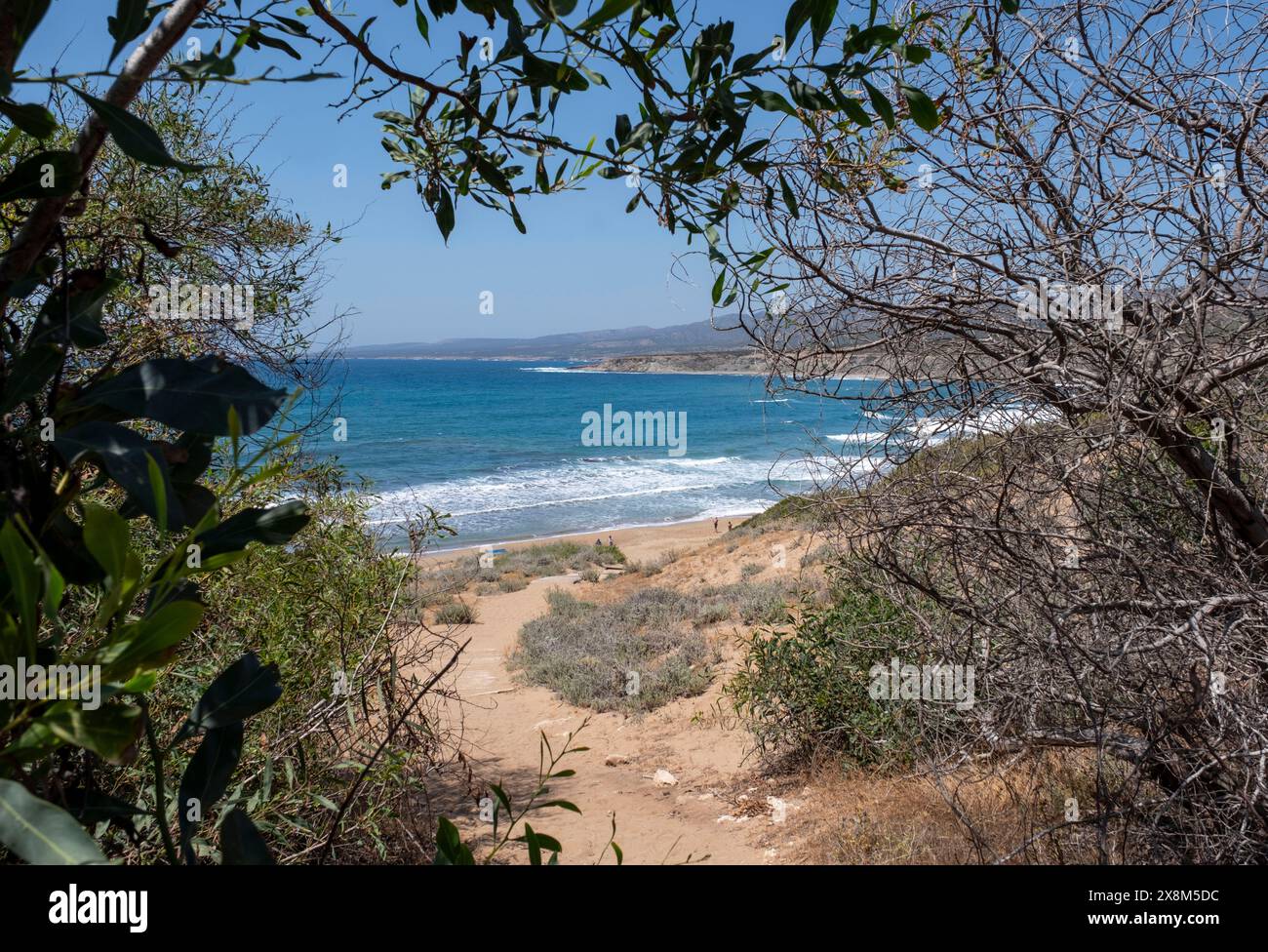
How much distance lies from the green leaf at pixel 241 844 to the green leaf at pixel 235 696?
124 mm

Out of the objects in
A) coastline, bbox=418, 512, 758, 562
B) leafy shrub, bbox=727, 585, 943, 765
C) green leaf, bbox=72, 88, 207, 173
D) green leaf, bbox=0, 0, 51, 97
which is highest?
green leaf, bbox=0, 0, 51, 97

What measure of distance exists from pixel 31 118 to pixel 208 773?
77 cm

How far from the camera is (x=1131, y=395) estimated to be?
257 cm

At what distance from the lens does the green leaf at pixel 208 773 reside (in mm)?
924

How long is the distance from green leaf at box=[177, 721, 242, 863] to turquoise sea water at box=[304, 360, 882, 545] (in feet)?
8.40

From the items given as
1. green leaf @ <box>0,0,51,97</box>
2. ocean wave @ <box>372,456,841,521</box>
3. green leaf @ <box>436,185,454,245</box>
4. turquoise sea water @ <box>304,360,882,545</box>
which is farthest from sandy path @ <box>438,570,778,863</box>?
ocean wave @ <box>372,456,841,521</box>

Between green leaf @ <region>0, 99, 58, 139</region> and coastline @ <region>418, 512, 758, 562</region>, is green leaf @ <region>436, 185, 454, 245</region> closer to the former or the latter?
green leaf @ <region>0, 99, 58, 139</region>

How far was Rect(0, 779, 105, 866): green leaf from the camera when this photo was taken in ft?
1.82

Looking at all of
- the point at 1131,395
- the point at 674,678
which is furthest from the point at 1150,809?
the point at 674,678

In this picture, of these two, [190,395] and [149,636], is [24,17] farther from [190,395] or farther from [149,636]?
[149,636]

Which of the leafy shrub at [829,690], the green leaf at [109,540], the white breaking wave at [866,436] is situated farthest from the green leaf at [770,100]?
the leafy shrub at [829,690]

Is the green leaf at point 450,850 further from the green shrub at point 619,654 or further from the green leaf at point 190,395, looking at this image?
the green shrub at point 619,654

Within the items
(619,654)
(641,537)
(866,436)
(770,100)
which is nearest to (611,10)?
(770,100)

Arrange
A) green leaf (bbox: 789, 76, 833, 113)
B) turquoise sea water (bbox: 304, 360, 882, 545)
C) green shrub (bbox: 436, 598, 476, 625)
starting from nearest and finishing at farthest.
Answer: green leaf (bbox: 789, 76, 833, 113) < green shrub (bbox: 436, 598, 476, 625) < turquoise sea water (bbox: 304, 360, 882, 545)
